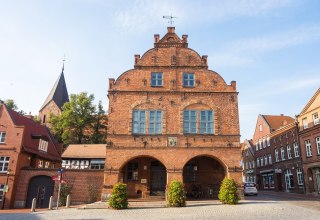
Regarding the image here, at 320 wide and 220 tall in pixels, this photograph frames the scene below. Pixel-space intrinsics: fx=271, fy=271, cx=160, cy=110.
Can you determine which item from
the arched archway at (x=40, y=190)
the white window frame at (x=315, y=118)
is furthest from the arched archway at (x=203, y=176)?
the white window frame at (x=315, y=118)

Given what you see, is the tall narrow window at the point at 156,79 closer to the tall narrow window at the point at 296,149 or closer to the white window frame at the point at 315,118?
the white window frame at the point at 315,118

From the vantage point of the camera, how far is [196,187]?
2339 cm

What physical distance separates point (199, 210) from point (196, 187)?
7.66 m

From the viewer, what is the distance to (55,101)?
1954 inches

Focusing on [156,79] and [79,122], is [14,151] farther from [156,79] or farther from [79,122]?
[156,79]

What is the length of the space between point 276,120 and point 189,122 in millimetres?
27049

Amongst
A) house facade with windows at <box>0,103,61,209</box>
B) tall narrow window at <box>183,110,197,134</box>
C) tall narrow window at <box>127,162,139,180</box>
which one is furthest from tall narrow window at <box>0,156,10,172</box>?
tall narrow window at <box>183,110,197,134</box>

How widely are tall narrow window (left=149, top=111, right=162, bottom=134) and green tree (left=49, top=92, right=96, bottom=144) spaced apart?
19266mm

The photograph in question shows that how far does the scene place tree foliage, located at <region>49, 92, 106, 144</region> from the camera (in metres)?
38.7

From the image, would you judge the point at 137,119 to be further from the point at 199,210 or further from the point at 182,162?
the point at 199,210

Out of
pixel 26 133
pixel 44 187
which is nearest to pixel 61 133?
pixel 26 133

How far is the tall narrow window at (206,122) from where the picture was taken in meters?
22.2

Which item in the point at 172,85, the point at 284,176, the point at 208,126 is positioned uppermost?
the point at 172,85

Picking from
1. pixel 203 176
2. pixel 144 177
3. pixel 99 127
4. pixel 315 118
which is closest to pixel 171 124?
pixel 144 177
